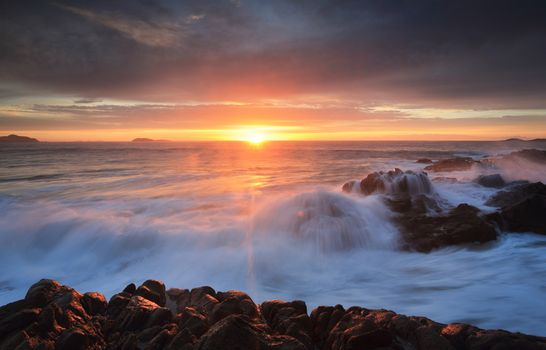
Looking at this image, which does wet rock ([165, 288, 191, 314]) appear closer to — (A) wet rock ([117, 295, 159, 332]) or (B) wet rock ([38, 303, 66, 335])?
(A) wet rock ([117, 295, 159, 332])

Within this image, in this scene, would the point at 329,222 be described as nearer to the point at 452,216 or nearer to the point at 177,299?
the point at 452,216

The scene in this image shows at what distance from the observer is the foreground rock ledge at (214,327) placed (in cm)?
369

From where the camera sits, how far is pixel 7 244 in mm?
10562

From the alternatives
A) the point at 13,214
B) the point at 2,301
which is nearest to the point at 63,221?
the point at 13,214

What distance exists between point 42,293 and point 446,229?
9495 mm

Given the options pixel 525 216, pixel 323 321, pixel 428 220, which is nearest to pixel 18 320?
pixel 323 321

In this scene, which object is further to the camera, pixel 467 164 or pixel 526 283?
pixel 467 164

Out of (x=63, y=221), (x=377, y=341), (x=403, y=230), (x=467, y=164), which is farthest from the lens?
(x=467, y=164)

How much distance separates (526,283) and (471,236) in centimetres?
242

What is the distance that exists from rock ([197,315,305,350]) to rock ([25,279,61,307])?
9.54 ft

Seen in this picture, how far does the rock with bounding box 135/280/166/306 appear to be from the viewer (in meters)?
5.56

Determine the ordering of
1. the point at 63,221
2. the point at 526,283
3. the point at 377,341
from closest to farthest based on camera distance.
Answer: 1. the point at 377,341
2. the point at 526,283
3. the point at 63,221

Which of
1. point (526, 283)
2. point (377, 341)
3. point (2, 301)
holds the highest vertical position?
point (377, 341)

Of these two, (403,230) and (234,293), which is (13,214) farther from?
(403,230)
